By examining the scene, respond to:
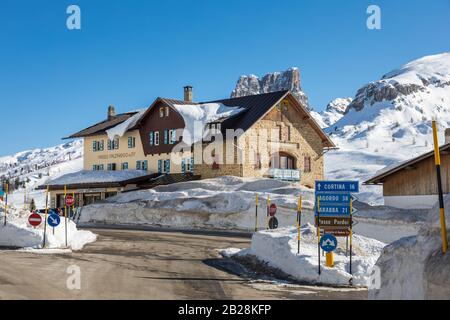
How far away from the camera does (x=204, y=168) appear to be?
170 feet

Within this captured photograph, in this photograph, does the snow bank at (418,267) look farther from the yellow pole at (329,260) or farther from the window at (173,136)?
the window at (173,136)

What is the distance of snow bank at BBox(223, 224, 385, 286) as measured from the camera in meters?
15.4

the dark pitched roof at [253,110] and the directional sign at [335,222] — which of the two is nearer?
the directional sign at [335,222]

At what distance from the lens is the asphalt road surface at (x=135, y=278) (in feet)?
40.4

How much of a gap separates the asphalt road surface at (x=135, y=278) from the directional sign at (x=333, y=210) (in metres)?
2.75

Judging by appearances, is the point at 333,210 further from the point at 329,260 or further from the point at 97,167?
the point at 97,167

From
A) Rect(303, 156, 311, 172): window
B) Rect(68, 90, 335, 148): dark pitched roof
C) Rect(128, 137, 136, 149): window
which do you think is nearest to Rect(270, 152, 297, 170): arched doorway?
Rect(303, 156, 311, 172): window

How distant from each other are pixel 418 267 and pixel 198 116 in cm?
4656

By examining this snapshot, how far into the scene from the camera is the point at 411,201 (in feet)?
102

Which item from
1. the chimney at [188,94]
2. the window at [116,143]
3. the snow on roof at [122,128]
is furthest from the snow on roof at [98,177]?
the chimney at [188,94]

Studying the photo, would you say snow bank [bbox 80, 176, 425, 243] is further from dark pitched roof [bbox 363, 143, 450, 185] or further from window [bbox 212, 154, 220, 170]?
window [bbox 212, 154, 220, 170]

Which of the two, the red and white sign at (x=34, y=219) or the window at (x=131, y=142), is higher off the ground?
the window at (x=131, y=142)

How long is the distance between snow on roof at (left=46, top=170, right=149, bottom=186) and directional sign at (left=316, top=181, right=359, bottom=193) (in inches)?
1529

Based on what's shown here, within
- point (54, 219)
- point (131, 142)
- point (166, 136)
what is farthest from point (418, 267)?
point (131, 142)
